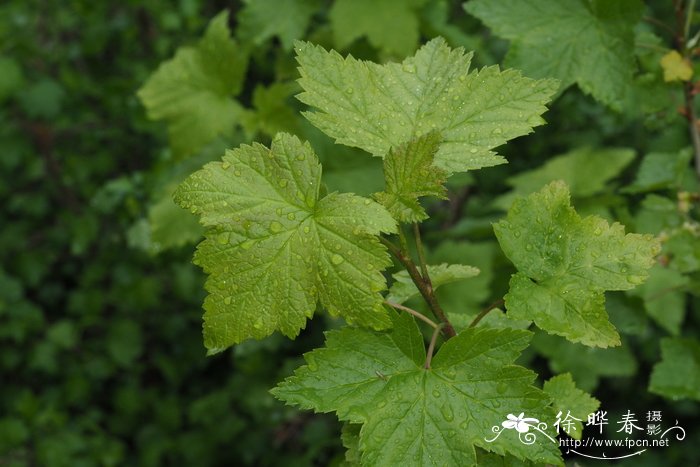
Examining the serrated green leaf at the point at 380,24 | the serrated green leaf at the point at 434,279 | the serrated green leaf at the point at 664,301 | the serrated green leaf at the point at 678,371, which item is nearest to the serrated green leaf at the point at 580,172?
the serrated green leaf at the point at 664,301

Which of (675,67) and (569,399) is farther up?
(675,67)

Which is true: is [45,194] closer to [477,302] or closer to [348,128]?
[477,302]

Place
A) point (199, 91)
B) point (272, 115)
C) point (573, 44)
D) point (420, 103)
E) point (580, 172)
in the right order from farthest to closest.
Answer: point (580, 172), point (199, 91), point (272, 115), point (573, 44), point (420, 103)

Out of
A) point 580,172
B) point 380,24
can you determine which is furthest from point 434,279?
point 580,172

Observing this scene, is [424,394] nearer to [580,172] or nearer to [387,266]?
[387,266]

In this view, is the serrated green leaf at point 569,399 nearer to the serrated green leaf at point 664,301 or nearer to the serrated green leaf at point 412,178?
the serrated green leaf at point 412,178

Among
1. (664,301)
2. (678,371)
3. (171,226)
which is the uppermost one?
(678,371)
